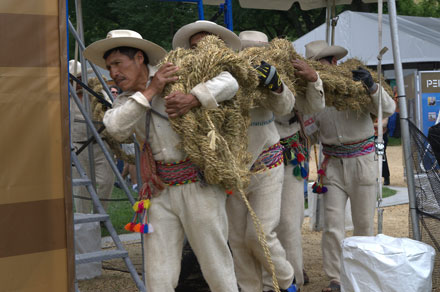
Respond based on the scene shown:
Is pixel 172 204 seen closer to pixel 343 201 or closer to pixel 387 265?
pixel 387 265

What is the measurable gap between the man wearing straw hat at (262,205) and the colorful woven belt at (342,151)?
3.35ft

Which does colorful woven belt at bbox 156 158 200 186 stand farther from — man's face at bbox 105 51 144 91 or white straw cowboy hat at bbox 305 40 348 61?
white straw cowboy hat at bbox 305 40 348 61

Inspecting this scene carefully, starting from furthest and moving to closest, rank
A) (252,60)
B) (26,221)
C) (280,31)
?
1. (280,31)
2. (252,60)
3. (26,221)

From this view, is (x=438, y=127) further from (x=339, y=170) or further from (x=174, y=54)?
(x=174, y=54)

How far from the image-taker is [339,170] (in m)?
5.07

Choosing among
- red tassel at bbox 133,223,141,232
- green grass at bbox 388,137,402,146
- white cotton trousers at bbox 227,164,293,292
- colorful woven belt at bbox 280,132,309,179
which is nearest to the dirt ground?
white cotton trousers at bbox 227,164,293,292

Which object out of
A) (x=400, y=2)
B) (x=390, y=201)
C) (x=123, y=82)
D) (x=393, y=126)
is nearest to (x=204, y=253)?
(x=123, y=82)

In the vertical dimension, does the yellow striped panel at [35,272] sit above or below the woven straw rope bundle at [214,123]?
below

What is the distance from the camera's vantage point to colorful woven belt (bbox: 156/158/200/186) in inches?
130

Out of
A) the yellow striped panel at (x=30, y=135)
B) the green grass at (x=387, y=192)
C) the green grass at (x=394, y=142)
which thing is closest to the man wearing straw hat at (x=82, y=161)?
the yellow striped panel at (x=30, y=135)

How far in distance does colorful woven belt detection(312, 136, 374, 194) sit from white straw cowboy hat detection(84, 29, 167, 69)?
2060mm

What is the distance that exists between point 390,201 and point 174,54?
701 centimetres

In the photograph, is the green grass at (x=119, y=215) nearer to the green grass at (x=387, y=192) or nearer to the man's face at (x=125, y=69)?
the green grass at (x=387, y=192)

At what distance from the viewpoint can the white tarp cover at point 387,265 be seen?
3725 mm
